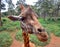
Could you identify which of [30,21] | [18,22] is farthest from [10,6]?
[30,21]

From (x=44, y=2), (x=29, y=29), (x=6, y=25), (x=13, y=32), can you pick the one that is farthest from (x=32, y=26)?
(x=44, y=2)

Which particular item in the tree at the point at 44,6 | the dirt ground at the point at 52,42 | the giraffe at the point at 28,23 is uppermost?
the giraffe at the point at 28,23

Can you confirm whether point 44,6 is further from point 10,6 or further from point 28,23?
point 28,23

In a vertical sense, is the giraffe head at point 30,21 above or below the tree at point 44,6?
above

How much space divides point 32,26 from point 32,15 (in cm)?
6

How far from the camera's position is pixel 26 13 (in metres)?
0.74

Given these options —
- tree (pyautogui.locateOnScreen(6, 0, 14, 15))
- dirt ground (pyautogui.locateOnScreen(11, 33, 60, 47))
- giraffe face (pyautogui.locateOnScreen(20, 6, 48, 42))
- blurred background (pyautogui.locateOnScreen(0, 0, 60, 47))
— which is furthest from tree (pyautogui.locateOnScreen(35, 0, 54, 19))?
giraffe face (pyautogui.locateOnScreen(20, 6, 48, 42))

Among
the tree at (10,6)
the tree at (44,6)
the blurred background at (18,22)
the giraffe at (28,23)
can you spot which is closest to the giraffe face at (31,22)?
the giraffe at (28,23)

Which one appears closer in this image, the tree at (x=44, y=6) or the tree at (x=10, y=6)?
the tree at (x=10, y=6)

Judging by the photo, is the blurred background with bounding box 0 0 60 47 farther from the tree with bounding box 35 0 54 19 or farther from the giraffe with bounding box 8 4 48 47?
the giraffe with bounding box 8 4 48 47

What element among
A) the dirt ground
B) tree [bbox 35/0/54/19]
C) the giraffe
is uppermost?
the giraffe

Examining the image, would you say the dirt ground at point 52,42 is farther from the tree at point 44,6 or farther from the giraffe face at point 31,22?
the giraffe face at point 31,22

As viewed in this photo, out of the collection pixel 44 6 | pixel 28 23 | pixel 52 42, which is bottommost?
pixel 52 42

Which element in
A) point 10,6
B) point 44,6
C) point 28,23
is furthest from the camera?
point 44,6
